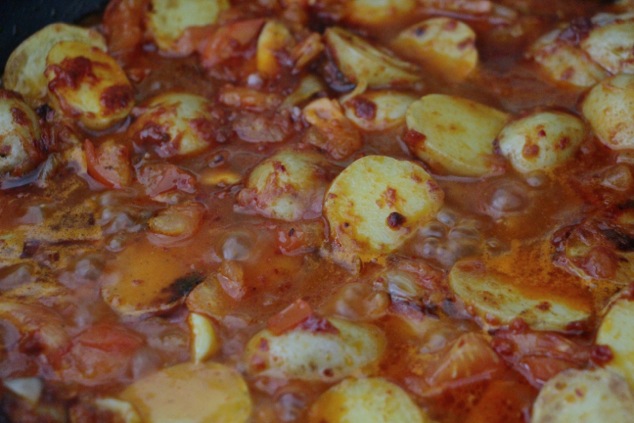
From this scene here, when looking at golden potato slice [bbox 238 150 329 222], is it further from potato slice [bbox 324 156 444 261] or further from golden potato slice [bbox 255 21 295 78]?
golden potato slice [bbox 255 21 295 78]

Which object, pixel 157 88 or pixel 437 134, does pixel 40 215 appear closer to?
pixel 157 88

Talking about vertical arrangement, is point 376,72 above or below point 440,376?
above

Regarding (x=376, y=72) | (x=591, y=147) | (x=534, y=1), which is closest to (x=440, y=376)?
(x=591, y=147)

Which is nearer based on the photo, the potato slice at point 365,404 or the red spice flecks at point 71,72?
the potato slice at point 365,404

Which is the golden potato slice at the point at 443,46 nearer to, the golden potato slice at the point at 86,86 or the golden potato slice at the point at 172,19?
the golden potato slice at the point at 172,19

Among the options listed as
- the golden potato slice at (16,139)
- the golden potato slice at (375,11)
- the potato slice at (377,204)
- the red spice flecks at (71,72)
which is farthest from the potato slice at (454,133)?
the golden potato slice at (16,139)

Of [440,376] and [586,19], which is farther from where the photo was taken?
[586,19]

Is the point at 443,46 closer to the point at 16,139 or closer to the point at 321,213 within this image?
the point at 321,213
